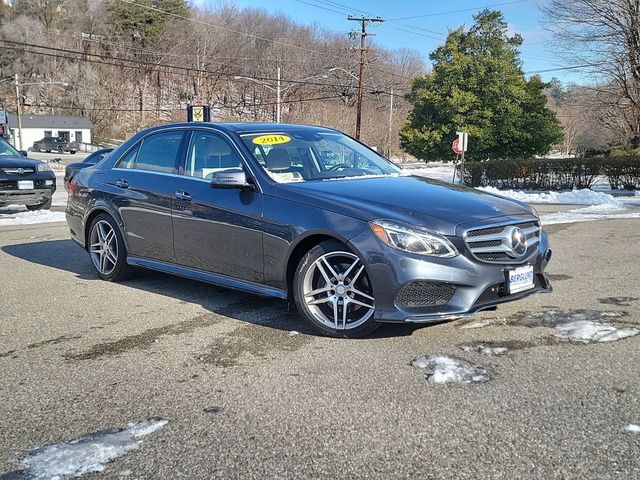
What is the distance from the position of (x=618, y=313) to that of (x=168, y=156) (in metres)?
4.13

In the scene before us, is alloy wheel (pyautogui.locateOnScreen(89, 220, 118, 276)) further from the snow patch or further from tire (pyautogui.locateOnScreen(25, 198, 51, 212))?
tire (pyautogui.locateOnScreen(25, 198, 51, 212))

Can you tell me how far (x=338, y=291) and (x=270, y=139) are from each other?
5.37 feet

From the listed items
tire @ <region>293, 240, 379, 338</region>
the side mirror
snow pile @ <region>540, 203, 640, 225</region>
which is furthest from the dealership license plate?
snow pile @ <region>540, 203, 640, 225</region>

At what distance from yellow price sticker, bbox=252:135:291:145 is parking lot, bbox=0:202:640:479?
1407mm

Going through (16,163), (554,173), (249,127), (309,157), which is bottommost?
(554,173)

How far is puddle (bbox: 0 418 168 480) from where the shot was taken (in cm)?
254

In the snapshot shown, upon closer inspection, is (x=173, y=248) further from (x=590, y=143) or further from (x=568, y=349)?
(x=590, y=143)

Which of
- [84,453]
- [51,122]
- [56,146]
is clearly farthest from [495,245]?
[51,122]

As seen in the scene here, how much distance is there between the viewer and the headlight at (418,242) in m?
3.98

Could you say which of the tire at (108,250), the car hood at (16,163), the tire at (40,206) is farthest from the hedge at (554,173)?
the tire at (108,250)

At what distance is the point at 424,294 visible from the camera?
3.97 m

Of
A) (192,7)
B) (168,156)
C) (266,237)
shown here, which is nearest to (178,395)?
(266,237)

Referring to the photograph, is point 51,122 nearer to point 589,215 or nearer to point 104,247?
point 589,215

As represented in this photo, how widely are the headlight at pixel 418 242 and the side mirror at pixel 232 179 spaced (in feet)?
4.26
